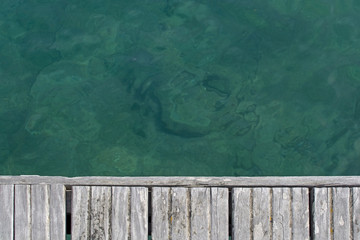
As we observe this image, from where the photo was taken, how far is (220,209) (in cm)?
442

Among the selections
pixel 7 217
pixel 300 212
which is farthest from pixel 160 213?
pixel 7 217

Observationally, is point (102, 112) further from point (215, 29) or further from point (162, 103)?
point (215, 29)

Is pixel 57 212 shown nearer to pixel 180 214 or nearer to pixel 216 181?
pixel 180 214

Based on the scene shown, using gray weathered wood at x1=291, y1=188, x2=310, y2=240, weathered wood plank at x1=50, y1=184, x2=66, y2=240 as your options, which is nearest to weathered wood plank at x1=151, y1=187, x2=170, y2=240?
weathered wood plank at x1=50, y1=184, x2=66, y2=240

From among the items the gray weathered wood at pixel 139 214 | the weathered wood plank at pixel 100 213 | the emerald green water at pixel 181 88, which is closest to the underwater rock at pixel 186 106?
the emerald green water at pixel 181 88

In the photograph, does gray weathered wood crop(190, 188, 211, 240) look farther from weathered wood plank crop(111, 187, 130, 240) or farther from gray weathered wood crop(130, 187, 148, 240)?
weathered wood plank crop(111, 187, 130, 240)

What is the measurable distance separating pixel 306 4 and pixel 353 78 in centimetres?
126

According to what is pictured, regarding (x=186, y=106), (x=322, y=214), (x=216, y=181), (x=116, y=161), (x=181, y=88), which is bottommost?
(x=322, y=214)

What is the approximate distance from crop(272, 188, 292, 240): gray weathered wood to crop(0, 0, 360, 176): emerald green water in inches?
57.8

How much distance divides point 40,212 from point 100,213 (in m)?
0.64

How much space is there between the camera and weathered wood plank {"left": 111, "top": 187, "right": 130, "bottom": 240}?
4.45 m

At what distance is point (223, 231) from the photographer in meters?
4.40

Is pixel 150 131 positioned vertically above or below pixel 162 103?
below

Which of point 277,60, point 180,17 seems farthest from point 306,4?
point 180,17
